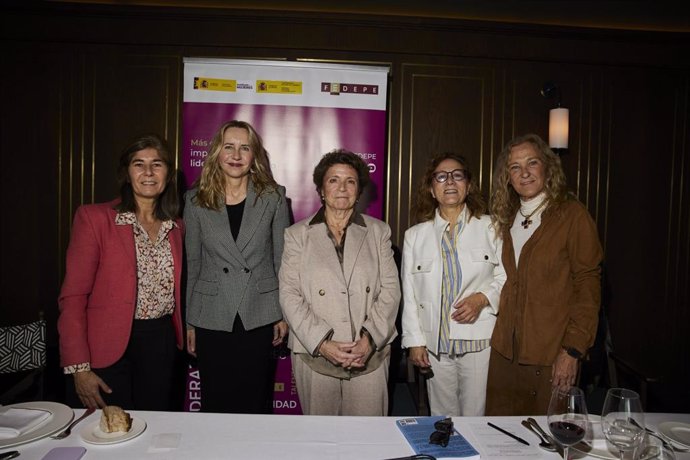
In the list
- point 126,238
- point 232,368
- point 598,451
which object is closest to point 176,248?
point 126,238

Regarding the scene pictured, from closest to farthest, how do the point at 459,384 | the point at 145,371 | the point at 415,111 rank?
the point at 145,371, the point at 459,384, the point at 415,111

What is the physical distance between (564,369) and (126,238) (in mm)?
2201

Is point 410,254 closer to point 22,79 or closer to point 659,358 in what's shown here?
point 659,358

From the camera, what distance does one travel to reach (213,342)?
245 cm

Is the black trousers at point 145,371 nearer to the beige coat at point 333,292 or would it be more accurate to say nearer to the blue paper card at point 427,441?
the beige coat at point 333,292

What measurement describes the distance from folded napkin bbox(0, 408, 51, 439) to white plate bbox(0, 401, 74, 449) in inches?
0.5

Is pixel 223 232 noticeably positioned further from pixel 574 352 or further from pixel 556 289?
pixel 574 352

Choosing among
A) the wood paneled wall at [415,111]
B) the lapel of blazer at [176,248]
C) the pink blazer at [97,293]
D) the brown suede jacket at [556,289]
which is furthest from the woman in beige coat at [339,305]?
the wood paneled wall at [415,111]

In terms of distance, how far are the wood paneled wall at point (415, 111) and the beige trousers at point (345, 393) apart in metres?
1.91

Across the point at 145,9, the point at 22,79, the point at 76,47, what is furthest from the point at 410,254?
the point at 22,79

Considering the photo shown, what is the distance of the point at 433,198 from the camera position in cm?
261

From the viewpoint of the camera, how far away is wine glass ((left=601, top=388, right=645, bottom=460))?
3.73ft

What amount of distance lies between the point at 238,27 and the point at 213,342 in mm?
2622

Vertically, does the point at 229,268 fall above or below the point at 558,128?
below
